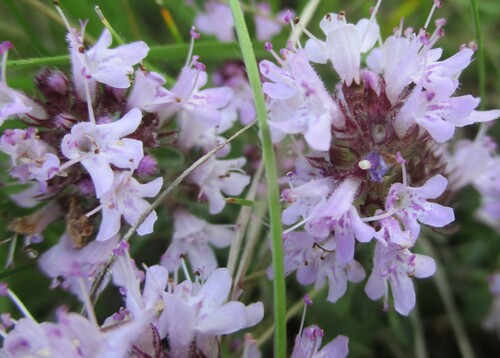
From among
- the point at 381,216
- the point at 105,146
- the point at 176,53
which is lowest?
the point at 381,216

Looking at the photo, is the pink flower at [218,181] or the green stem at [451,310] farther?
the green stem at [451,310]

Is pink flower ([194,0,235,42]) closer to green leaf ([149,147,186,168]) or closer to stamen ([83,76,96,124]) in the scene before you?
green leaf ([149,147,186,168])

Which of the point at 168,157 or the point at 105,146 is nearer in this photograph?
the point at 105,146

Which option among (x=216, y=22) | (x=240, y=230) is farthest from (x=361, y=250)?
(x=216, y=22)

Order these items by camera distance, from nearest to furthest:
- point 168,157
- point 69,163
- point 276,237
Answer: point 276,237 → point 69,163 → point 168,157

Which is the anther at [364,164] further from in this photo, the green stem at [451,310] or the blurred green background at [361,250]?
the green stem at [451,310]

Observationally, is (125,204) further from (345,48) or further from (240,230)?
(345,48)

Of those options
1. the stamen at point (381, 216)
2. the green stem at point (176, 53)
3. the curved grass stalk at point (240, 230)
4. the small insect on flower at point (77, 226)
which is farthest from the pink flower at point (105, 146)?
the stamen at point (381, 216)

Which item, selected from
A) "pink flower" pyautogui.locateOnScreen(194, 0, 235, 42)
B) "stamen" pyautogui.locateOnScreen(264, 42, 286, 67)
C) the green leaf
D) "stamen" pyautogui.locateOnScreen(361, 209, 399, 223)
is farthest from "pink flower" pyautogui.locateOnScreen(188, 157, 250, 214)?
"pink flower" pyautogui.locateOnScreen(194, 0, 235, 42)
